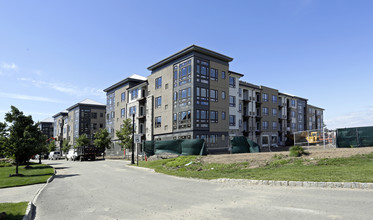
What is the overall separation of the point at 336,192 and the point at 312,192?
76 centimetres

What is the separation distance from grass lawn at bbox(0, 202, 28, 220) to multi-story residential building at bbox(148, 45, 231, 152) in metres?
26.1

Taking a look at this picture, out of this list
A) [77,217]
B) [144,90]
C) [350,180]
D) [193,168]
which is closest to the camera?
[77,217]

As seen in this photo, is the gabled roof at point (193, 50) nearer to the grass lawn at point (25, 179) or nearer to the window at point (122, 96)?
the window at point (122, 96)

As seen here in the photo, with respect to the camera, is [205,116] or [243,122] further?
[243,122]

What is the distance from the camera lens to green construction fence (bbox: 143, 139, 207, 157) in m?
26.1

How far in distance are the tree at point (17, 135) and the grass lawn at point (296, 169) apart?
11.8 metres

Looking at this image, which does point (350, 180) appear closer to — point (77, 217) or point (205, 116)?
point (77, 217)

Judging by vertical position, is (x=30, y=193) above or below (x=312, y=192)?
below

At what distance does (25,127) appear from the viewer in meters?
22.6

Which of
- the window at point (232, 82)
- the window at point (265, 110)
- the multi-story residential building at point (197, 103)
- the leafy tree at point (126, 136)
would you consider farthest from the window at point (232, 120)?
the leafy tree at point (126, 136)

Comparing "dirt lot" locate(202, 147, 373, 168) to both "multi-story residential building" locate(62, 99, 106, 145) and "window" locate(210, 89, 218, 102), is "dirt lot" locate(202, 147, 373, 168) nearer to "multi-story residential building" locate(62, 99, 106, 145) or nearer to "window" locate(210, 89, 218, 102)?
"window" locate(210, 89, 218, 102)

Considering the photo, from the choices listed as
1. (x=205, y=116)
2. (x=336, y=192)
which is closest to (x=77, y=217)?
(x=336, y=192)

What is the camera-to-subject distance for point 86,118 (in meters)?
Answer: 75.6

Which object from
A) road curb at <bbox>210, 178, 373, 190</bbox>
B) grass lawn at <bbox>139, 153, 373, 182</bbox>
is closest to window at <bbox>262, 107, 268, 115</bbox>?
grass lawn at <bbox>139, 153, 373, 182</bbox>
